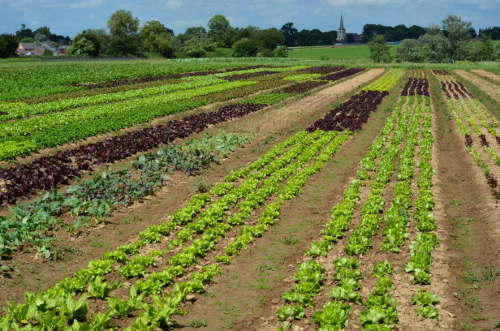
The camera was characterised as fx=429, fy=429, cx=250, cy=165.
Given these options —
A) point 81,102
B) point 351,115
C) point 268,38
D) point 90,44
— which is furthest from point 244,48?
point 351,115

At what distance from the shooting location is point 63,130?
66.2 feet

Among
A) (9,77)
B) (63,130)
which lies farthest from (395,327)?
(9,77)

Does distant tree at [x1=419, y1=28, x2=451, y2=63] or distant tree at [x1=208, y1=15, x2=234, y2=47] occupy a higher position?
distant tree at [x1=208, y1=15, x2=234, y2=47]

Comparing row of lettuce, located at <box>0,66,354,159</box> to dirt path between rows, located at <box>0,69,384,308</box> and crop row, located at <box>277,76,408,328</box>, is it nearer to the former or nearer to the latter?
dirt path between rows, located at <box>0,69,384,308</box>

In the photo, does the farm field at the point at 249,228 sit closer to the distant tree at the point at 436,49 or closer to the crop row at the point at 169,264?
the crop row at the point at 169,264

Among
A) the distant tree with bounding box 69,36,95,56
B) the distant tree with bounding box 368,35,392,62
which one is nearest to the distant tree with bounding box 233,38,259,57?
the distant tree with bounding box 368,35,392,62

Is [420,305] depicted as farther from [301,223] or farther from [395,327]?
[301,223]

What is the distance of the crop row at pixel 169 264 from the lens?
6.69m

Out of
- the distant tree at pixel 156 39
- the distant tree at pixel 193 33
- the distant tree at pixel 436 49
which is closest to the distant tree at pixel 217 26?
the distant tree at pixel 193 33

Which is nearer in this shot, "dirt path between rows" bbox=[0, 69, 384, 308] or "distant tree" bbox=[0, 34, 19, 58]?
"dirt path between rows" bbox=[0, 69, 384, 308]

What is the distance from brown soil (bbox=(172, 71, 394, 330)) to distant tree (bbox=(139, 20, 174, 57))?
111188mm

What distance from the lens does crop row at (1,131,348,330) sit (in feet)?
22.0

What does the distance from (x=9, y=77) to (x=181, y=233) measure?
46099 millimetres

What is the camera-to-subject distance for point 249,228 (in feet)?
33.8
